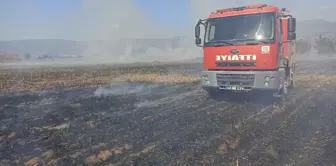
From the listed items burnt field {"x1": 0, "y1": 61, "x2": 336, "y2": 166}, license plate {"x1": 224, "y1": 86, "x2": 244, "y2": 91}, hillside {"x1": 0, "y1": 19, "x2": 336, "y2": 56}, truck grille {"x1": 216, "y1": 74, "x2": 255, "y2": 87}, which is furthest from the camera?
hillside {"x1": 0, "y1": 19, "x2": 336, "y2": 56}

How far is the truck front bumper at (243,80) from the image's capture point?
848cm

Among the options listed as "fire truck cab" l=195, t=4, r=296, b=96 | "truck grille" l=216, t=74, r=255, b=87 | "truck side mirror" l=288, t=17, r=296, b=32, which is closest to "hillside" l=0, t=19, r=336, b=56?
"fire truck cab" l=195, t=4, r=296, b=96

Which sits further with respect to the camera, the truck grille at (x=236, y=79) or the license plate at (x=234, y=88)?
the license plate at (x=234, y=88)

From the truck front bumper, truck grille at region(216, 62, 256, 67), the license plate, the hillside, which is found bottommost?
the license plate

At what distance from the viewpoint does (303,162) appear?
4391 millimetres

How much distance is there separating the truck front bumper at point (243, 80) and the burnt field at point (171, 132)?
589 millimetres

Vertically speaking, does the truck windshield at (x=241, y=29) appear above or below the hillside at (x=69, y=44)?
below

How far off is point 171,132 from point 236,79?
3.62 meters

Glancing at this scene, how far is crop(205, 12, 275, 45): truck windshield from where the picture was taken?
845 cm

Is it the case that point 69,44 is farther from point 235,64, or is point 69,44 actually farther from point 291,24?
point 291,24

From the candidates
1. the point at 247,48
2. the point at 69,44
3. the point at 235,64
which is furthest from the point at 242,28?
the point at 69,44

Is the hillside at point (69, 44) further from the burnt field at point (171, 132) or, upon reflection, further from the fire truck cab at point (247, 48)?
the burnt field at point (171, 132)

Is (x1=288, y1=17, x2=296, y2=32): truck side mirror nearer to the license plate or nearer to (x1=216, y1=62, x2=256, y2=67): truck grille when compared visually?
(x1=216, y1=62, x2=256, y2=67): truck grille

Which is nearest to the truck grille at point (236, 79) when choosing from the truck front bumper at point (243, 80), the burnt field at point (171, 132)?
the truck front bumper at point (243, 80)
